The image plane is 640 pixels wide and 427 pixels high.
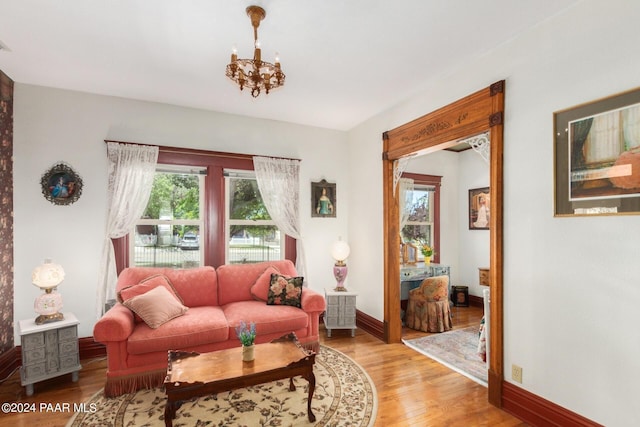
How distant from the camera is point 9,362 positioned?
3055 mm

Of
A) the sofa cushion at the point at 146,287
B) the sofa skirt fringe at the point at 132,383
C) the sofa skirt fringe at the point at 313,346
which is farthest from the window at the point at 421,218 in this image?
the sofa skirt fringe at the point at 132,383

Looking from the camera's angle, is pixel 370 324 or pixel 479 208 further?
pixel 479 208

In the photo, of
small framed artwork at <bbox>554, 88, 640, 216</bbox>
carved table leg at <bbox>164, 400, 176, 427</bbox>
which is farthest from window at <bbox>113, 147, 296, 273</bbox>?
small framed artwork at <bbox>554, 88, 640, 216</bbox>

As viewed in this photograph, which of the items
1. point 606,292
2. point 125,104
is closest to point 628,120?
point 606,292

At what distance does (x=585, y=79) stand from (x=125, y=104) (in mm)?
4386

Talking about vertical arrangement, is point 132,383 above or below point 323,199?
below

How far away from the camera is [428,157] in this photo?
5.61 m

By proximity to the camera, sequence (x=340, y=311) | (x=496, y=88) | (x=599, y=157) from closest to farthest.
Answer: (x=599, y=157), (x=496, y=88), (x=340, y=311)

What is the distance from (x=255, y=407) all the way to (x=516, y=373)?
82.1 inches

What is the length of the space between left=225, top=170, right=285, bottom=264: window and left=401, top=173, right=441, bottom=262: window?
7.90 ft

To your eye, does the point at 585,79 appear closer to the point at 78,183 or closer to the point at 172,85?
the point at 172,85

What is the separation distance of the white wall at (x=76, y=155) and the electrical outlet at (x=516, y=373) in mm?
3875

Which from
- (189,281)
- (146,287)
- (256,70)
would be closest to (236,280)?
(189,281)

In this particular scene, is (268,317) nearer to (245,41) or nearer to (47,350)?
(47,350)
